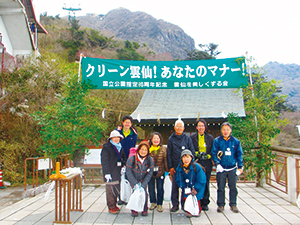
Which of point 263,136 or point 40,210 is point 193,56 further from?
point 40,210

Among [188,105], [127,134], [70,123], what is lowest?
[127,134]

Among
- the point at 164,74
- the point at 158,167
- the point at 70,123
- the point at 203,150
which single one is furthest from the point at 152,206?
the point at 164,74

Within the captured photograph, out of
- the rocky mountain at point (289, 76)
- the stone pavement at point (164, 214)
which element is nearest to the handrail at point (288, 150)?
the stone pavement at point (164, 214)

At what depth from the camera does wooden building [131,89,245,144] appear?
12.1m

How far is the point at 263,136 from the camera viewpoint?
631 cm

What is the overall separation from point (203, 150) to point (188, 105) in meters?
8.91

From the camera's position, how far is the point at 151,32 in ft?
213

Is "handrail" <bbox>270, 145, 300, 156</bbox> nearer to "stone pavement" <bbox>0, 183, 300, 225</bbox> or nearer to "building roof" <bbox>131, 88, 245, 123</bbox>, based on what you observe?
"stone pavement" <bbox>0, 183, 300, 225</bbox>

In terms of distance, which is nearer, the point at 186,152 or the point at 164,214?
the point at 186,152

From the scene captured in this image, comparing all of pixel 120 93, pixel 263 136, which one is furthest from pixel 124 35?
pixel 263 136

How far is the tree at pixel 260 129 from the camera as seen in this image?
614 centimetres

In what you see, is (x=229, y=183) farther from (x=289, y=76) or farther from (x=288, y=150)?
(x=289, y=76)

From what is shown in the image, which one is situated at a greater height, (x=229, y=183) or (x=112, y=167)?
(x=112, y=167)

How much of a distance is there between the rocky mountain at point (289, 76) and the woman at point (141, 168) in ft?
175
